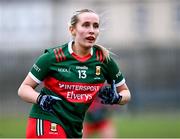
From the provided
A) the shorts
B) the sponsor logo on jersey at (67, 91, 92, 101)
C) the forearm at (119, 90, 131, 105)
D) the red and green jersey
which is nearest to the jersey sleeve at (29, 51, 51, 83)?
the red and green jersey

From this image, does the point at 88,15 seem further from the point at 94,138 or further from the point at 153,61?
the point at 153,61

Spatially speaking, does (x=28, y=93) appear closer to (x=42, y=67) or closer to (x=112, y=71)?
(x=42, y=67)

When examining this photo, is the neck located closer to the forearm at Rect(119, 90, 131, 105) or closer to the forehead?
the forehead

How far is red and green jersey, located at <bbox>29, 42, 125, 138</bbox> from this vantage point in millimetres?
7805

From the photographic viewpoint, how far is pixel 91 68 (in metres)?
7.96

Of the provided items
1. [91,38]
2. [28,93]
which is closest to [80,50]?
[91,38]

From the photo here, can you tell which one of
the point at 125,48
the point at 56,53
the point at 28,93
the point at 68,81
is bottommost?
the point at 125,48

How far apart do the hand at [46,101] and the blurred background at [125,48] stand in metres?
10.0

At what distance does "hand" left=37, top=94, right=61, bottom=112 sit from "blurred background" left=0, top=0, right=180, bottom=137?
10.0 metres

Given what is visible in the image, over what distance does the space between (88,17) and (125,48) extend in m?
30.4

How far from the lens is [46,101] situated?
25.0ft

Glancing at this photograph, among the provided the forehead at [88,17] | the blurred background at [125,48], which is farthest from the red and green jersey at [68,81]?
the blurred background at [125,48]

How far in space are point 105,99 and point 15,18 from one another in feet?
123

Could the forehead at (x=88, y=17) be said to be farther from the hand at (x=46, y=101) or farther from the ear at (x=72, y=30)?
the hand at (x=46, y=101)
